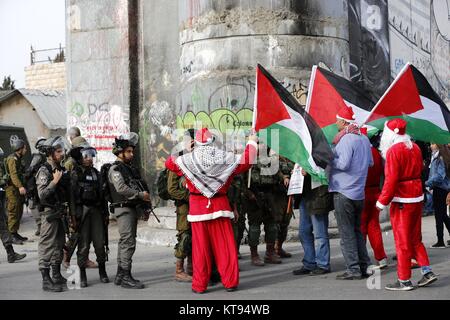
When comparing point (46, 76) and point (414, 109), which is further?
point (46, 76)

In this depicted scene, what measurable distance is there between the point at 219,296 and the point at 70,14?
9966 millimetres

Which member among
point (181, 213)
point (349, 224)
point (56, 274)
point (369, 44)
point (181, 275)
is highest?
point (369, 44)

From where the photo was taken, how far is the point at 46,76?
117 feet

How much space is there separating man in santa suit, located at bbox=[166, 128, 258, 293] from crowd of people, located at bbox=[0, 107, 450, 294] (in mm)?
11

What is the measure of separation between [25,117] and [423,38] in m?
15.3

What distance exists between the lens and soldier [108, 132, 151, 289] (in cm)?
842

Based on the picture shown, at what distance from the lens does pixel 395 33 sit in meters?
19.5

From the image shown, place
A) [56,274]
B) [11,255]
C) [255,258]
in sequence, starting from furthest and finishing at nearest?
[11,255], [255,258], [56,274]

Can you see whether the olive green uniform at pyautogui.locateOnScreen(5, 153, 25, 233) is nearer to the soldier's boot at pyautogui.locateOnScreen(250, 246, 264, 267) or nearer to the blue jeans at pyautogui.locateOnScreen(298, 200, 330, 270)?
the soldier's boot at pyautogui.locateOnScreen(250, 246, 264, 267)

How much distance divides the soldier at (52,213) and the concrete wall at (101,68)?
7.27 metres

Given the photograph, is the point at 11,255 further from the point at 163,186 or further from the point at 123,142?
the point at 123,142

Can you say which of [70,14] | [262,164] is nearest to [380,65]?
[70,14]

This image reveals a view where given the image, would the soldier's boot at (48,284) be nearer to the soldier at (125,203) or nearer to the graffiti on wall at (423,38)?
the soldier at (125,203)

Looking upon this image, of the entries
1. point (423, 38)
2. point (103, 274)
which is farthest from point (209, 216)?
point (423, 38)
